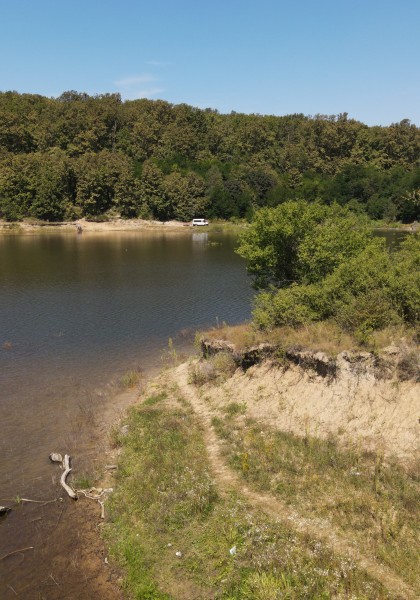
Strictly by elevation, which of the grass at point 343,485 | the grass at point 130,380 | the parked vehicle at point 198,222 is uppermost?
the parked vehicle at point 198,222

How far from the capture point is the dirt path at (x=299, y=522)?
12219 mm

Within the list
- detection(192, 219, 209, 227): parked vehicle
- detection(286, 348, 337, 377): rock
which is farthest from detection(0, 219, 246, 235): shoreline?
detection(286, 348, 337, 377): rock

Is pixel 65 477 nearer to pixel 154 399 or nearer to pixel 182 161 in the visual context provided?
pixel 154 399

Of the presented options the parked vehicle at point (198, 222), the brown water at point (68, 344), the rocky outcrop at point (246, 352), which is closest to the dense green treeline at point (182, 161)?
the parked vehicle at point (198, 222)

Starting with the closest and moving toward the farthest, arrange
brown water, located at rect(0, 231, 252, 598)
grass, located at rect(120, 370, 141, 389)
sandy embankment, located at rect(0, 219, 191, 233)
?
brown water, located at rect(0, 231, 252, 598), grass, located at rect(120, 370, 141, 389), sandy embankment, located at rect(0, 219, 191, 233)

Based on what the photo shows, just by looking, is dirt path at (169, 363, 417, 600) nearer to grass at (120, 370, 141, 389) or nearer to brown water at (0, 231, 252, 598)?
brown water at (0, 231, 252, 598)

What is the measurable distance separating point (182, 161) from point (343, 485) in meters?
132

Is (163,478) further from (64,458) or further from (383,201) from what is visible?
(383,201)

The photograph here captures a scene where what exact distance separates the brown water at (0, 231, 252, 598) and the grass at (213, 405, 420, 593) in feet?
21.5

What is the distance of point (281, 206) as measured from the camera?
28.6m

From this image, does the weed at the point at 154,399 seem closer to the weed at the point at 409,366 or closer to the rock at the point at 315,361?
the rock at the point at 315,361

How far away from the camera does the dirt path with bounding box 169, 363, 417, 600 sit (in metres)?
12.2

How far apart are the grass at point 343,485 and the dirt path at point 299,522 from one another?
0.24 meters

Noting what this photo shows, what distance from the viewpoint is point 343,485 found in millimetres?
15906
